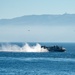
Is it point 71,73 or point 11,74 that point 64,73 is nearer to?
point 71,73

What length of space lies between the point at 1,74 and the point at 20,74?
3954mm

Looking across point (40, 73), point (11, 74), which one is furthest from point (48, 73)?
point (11, 74)

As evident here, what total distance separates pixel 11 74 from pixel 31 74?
420cm

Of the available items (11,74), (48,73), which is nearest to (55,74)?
(48,73)

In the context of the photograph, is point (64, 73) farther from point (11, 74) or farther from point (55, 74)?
point (11, 74)

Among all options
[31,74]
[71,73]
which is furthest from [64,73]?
[31,74]

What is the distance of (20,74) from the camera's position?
335 feet

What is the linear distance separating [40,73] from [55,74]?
3.45m

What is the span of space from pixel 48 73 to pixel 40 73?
6.18 ft

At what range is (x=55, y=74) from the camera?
341 ft

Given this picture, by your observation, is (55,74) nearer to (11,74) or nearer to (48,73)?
(48,73)

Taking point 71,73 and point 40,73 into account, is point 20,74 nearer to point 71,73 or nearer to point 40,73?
point 40,73

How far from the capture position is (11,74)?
102m

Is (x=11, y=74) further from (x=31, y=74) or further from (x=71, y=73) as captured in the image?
(x=71, y=73)
